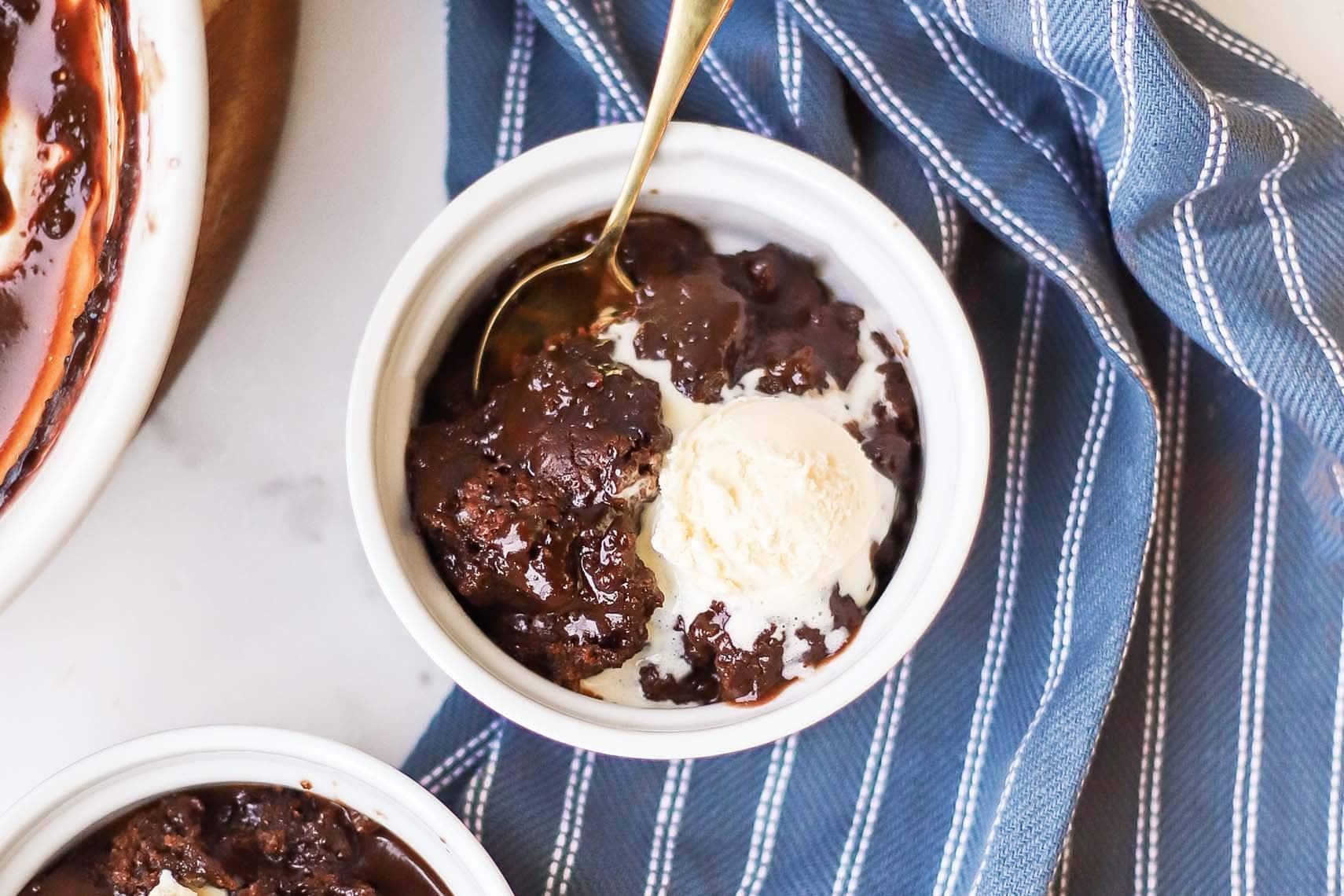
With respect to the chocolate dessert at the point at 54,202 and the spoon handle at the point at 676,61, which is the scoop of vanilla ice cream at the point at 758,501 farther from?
the chocolate dessert at the point at 54,202

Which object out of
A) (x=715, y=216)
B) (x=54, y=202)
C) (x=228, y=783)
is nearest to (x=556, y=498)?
(x=715, y=216)

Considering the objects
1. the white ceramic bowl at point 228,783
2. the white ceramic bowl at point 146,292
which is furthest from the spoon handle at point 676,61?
the white ceramic bowl at point 228,783

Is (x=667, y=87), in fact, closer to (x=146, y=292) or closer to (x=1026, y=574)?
(x=146, y=292)

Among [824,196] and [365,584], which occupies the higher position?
[824,196]

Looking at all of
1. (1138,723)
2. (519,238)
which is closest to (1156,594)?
(1138,723)

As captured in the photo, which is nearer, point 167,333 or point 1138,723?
point 167,333

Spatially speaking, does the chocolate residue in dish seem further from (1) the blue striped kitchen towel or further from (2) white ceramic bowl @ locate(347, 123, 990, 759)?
(1) the blue striped kitchen towel

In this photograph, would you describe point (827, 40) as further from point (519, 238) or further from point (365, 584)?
point (365, 584)
